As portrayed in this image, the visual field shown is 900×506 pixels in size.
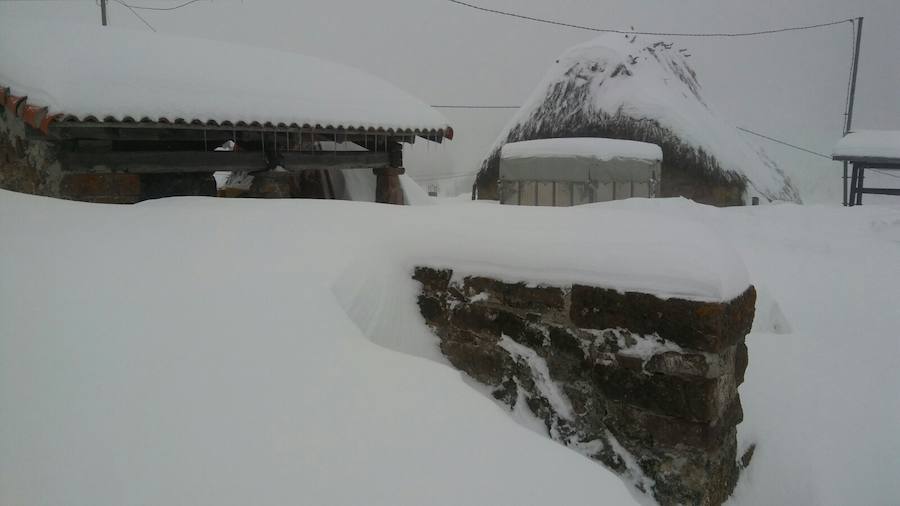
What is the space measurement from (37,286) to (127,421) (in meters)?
0.88

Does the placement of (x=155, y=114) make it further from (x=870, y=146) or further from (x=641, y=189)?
(x=870, y=146)

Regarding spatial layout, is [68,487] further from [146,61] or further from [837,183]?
[837,183]

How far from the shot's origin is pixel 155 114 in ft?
15.3

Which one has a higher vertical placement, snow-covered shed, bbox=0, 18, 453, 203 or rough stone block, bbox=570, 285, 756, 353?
snow-covered shed, bbox=0, 18, 453, 203

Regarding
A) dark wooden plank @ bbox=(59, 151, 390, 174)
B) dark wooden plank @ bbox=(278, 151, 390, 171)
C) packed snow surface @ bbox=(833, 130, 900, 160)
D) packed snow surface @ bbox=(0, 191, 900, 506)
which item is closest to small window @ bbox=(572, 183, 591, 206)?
dark wooden plank @ bbox=(278, 151, 390, 171)

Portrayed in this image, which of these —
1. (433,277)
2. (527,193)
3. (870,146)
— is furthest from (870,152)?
(433,277)

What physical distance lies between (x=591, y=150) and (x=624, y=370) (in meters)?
9.48

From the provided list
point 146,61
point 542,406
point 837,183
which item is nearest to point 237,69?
point 146,61

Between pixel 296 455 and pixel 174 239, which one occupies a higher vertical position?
pixel 174 239

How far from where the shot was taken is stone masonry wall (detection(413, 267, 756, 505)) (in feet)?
6.04

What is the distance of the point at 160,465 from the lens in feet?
3.38

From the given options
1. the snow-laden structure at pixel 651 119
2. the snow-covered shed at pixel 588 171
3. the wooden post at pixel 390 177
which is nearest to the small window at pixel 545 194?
the snow-covered shed at pixel 588 171

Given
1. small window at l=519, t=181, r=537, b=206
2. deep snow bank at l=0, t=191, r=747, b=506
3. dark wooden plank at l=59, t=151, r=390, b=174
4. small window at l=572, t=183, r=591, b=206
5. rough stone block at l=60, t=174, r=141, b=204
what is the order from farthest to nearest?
small window at l=519, t=181, r=537, b=206, small window at l=572, t=183, r=591, b=206, dark wooden plank at l=59, t=151, r=390, b=174, rough stone block at l=60, t=174, r=141, b=204, deep snow bank at l=0, t=191, r=747, b=506

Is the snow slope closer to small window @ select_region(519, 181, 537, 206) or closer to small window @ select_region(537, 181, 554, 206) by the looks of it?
small window @ select_region(537, 181, 554, 206)
